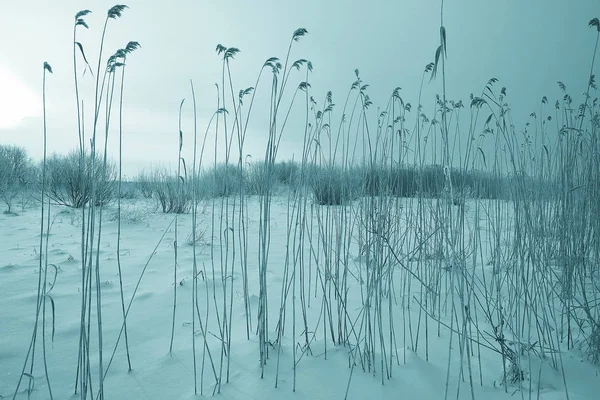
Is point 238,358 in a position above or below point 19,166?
below

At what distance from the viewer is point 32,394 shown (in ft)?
4.14

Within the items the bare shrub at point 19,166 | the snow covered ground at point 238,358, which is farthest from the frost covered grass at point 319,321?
the bare shrub at point 19,166

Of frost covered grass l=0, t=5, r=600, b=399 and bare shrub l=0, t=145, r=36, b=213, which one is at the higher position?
bare shrub l=0, t=145, r=36, b=213

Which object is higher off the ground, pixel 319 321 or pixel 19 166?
pixel 19 166

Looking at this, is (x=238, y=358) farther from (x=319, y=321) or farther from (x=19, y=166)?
(x=19, y=166)

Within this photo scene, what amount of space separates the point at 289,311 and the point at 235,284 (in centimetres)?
60

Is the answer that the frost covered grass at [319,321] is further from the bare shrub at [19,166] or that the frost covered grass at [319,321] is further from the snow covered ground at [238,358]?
the bare shrub at [19,166]

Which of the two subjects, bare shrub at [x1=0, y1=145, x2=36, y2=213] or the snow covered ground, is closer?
the snow covered ground

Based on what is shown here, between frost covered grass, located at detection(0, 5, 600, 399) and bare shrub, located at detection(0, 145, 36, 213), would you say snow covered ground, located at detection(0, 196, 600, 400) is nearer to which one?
frost covered grass, located at detection(0, 5, 600, 399)

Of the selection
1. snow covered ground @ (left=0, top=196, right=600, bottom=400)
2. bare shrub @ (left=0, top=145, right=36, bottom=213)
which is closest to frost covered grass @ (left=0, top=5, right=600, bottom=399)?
snow covered ground @ (left=0, top=196, right=600, bottom=400)

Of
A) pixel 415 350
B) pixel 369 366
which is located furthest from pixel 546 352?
pixel 369 366

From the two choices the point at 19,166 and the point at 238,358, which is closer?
the point at 238,358

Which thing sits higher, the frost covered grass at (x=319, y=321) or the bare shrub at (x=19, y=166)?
the bare shrub at (x=19, y=166)

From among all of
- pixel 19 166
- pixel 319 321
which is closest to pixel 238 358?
pixel 319 321
